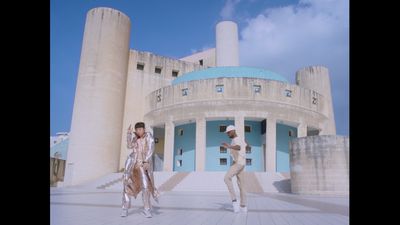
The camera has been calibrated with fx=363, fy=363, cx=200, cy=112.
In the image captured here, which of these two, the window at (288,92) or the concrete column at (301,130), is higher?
the window at (288,92)

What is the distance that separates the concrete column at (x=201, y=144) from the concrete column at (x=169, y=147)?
2.76 metres

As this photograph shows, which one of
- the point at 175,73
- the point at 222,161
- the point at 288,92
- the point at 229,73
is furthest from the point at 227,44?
the point at 222,161

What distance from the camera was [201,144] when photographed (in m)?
31.3

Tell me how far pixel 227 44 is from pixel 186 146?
14.0 metres

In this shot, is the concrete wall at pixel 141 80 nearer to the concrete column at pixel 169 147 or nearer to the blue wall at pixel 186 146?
the blue wall at pixel 186 146

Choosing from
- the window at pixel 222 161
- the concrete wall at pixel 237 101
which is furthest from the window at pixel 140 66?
the window at pixel 222 161

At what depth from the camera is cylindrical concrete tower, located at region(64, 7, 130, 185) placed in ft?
103

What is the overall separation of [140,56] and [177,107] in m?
9.20

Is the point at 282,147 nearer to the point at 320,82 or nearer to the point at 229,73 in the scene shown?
the point at 229,73

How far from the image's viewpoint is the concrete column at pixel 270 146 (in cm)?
3069

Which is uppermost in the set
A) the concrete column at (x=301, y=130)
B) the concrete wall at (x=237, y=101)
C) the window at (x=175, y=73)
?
the window at (x=175, y=73)
